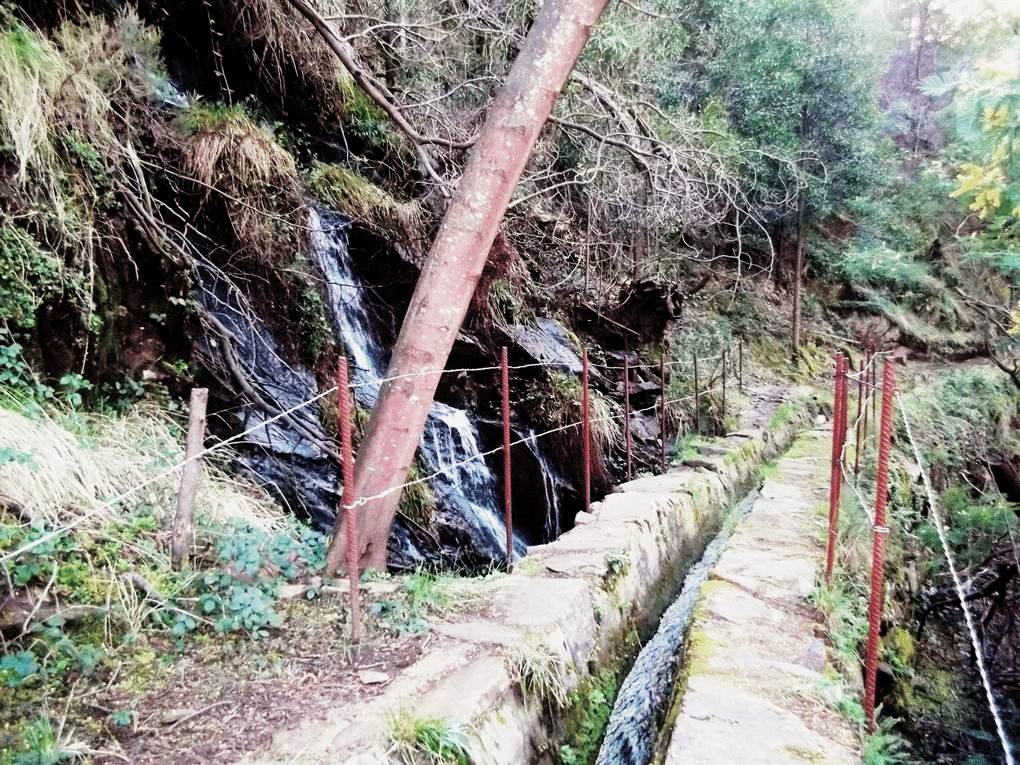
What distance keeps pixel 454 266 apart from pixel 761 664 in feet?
7.81

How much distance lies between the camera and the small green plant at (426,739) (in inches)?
69.6

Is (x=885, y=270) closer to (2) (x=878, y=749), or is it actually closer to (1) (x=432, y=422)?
(1) (x=432, y=422)

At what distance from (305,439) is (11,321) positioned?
5.95 ft

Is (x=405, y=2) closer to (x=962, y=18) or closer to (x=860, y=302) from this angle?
(x=860, y=302)

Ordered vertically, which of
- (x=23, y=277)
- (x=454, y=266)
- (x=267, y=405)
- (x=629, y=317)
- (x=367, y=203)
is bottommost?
(x=267, y=405)

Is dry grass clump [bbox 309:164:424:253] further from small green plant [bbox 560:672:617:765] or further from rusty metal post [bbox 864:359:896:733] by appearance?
rusty metal post [bbox 864:359:896:733]

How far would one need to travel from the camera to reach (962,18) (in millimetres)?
20469

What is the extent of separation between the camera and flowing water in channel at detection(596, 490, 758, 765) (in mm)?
2494

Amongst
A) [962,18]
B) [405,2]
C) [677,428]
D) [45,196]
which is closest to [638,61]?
[405,2]

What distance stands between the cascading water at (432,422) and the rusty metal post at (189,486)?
2.45 m

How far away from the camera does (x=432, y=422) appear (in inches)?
209

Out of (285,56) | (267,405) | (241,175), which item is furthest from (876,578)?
(285,56)

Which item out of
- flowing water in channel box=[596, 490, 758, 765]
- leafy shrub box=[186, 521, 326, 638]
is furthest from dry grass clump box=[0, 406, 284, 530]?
flowing water in channel box=[596, 490, 758, 765]

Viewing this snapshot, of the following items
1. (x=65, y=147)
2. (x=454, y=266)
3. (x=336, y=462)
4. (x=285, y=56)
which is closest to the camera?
(x=454, y=266)
